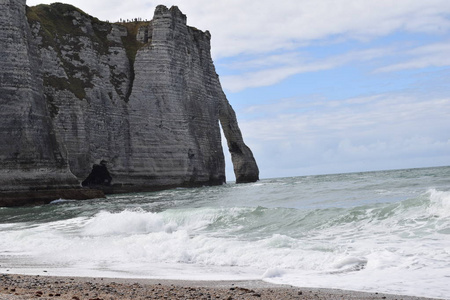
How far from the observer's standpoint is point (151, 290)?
8383mm

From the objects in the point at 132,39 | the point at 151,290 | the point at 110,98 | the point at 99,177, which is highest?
the point at 132,39

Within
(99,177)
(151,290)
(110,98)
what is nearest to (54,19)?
(110,98)

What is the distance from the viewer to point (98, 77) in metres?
52.5

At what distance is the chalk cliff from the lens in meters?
38.9

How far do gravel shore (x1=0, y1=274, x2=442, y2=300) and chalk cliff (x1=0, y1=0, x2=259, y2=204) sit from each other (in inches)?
1163

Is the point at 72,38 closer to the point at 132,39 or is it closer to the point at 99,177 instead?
the point at 132,39

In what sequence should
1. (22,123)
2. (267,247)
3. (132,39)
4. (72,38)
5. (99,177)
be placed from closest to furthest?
(267,247), (22,123), (99,177), (72,38), (132,39)

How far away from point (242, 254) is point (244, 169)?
55864 mm

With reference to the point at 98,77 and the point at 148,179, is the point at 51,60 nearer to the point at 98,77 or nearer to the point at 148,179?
the point at 98,77

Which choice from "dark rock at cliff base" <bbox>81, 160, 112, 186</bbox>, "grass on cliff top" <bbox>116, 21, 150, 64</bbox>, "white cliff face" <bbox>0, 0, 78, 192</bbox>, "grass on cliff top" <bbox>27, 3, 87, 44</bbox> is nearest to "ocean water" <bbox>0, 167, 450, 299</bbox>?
"white cliff face" <bbox>0, 0, 78, 192</bbox>

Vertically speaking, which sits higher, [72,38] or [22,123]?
[72,38]

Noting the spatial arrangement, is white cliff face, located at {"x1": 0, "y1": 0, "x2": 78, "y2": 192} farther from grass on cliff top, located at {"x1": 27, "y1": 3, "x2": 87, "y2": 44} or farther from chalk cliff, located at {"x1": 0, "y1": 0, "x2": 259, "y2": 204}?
grass on cliff top, located at {"x1": 27, "y1": 3, "x2": 87, "y2": 44}

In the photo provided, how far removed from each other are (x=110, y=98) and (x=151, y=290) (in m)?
46.0

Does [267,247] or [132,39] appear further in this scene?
[132,39]
